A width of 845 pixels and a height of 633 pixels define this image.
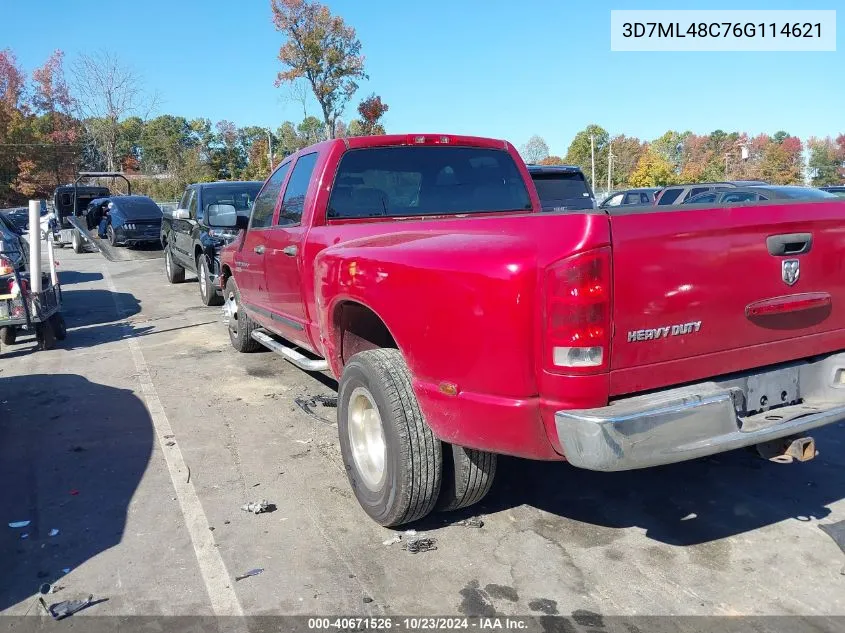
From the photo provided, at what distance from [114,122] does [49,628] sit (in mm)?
45469

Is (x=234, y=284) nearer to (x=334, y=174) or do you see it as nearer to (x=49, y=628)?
(x=334, y=174)

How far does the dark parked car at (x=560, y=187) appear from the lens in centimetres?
1069

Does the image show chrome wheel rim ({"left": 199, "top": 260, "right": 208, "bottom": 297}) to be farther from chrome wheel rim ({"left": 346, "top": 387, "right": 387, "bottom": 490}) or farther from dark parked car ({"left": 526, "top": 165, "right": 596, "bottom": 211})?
chrome wheel rim ({"left": 346, "top": 387, "right": 387, "bottom": 490})

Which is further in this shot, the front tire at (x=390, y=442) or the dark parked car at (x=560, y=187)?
the dark parked car at (x=560, y=187)

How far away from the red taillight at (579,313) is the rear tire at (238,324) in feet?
16.4

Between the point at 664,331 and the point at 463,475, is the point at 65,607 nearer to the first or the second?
the point at 463,475

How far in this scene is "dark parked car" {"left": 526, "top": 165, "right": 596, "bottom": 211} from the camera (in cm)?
1069

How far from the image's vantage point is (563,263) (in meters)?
2.37

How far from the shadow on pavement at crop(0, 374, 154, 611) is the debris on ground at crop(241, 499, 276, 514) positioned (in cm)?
64

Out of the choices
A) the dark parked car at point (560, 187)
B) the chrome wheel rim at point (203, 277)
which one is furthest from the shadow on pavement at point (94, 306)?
the dark parked car at point (560, 187)

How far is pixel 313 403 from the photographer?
5641 millimetres

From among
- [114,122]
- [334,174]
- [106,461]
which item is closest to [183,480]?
[106,461]

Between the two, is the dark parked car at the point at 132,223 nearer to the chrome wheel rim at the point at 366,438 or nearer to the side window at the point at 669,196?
the side window at the point at 669,196

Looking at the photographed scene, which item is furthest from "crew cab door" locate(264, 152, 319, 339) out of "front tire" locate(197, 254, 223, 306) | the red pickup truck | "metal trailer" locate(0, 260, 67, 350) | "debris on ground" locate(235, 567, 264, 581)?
"front tire" locate(197, 254, 223, 306)
